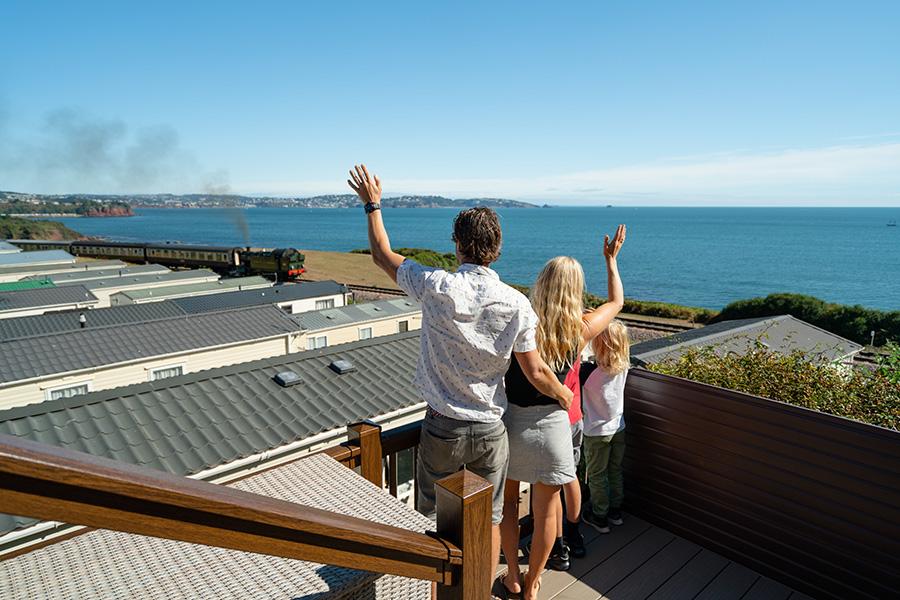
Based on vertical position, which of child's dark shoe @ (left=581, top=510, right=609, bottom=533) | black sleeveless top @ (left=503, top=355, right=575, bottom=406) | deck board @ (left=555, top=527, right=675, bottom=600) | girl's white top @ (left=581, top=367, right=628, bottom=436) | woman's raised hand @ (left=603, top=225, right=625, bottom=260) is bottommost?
deck board @ (left=555, top=527, right=675, bottom=600)

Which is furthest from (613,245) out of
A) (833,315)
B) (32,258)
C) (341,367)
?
(32,258)

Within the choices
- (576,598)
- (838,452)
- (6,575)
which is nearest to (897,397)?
(838,452)

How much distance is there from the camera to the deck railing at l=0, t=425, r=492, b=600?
0.75m

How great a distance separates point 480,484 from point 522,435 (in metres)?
1.09

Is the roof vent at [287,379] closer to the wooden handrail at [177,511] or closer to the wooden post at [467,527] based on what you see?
the wooden post at [467,527]

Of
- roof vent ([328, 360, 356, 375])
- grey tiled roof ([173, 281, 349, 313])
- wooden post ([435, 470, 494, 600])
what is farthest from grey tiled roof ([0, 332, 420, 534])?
grey tiled roof ([173, 281, 349, 313])

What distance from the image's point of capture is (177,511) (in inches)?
36.4

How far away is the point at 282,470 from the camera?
2750 mm

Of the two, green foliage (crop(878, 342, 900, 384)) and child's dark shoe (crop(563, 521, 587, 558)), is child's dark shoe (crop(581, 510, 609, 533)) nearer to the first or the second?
child's dark shoe (crop(563, 521, 587, 558))

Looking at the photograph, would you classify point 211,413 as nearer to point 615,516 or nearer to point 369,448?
point 369,448

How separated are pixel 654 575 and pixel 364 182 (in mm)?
3007

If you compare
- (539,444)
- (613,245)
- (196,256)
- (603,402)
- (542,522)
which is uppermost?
(613,245)

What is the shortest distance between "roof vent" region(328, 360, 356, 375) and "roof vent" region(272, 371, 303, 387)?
2.43 ft

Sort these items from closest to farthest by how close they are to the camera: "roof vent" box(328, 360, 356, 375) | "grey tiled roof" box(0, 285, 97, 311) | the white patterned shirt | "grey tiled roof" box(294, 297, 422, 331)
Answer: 1. the white patterned shirt
2. "roof vent" box(328, 360, 356, 375)
3. "grey tiled roof" box(294, 297, 422, 331)
4. "grey tiled roof" box(0, 285, 97, 311)
